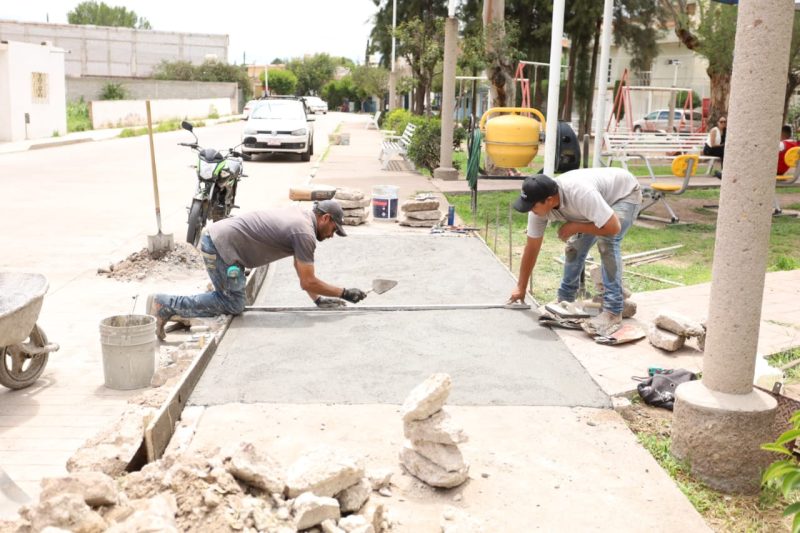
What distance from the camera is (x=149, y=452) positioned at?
13.8 ft

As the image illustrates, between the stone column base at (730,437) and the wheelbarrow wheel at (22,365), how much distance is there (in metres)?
4.14

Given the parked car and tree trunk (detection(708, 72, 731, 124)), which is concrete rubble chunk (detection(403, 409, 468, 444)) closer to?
tree trunk (detection(708, 72, 731, 124))

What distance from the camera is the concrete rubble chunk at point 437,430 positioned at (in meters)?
3.99

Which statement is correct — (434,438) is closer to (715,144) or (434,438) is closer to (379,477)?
(379,477)

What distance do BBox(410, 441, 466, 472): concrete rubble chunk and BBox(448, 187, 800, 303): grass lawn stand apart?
3923 millimetres

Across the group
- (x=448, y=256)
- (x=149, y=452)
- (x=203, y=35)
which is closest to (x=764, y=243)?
(x=149, y=452)

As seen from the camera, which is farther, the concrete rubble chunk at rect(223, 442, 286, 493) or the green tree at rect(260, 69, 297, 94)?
the green tree at rect(260, 69, 297, 94)

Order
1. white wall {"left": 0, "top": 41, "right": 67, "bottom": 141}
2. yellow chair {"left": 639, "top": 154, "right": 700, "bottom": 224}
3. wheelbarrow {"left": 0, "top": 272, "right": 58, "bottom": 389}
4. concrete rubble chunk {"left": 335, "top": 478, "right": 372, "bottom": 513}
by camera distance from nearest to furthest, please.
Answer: concrete rubble chunk {"left": 335, "top": 478, "right": 372, "bottom": 513}
wheelbarrow {"left": 0, "top": 272, "right": 58, "bottom": 389}
yellow chair {"left": 639, "top": 154, "right": 700, "bottom": 224}
white wall {"left": 0, "top": 41, "right": 67, "bottom": 141}

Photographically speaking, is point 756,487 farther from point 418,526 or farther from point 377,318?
point 377,318

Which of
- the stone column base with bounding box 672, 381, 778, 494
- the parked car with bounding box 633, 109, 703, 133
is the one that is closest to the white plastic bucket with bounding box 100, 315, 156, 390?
the stone column base with bounding box 672, 381, 778, 494

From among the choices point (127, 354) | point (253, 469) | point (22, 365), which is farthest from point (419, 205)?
point (253, 469)

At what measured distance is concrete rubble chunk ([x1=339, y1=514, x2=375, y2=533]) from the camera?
3316 mm

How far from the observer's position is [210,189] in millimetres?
10008

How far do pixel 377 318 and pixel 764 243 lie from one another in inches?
131
